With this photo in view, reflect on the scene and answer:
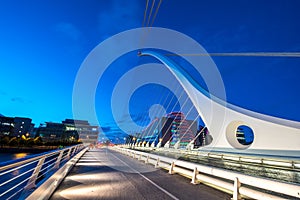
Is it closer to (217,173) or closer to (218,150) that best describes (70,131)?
(218,150)

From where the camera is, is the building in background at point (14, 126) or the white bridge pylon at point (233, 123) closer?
the white bridge pylon at point (233, 123)

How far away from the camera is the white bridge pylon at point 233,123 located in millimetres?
15133

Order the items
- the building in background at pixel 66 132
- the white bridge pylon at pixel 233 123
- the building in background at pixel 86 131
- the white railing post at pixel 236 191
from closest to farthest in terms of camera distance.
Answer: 1. the white railing post at pixel 236 191
2. the white bridge pylon at pixel 233 123
3. the building in background at pixel 66 132
4. the building in background at pixel 86 131

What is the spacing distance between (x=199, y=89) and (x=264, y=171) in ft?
62.2

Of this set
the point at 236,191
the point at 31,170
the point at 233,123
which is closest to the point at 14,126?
the point at 233,123

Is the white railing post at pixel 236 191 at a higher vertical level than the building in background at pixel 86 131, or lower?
lower

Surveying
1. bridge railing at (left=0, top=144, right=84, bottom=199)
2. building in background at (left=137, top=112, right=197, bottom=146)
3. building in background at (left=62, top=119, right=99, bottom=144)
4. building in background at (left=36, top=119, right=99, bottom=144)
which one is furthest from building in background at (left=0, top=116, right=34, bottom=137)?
bridge railing at (left=0, top=144, right=84, bottom=199)

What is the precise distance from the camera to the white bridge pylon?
15133mm

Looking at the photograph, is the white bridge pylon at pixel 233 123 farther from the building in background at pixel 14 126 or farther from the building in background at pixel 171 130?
the building in background at pixel 14 126

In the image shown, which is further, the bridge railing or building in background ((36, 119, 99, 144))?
building in background ((36, 119, 99, 144))

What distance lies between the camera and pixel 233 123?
21.3 m

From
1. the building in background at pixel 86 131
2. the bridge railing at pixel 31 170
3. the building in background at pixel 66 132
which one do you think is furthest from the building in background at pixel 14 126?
the bridge railing at pixel 31 170

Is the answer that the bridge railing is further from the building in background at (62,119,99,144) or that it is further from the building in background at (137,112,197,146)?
the building in background at (62,119,99,144)

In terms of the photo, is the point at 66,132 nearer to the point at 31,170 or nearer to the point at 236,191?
the point at 31,170
